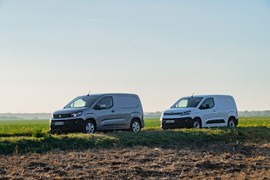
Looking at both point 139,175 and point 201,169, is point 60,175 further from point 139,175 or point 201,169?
point 201,169

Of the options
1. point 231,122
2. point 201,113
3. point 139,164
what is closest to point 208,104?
point 201,113

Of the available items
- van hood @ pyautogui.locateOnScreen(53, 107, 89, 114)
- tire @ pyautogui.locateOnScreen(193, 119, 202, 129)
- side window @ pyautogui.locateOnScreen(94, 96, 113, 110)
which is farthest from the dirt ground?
tire @ pyautogui.locateOnScreen(193, 119, 202, 129)

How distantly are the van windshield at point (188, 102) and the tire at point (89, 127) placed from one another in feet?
21.2

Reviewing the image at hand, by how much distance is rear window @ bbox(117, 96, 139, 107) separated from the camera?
25000 millimetres

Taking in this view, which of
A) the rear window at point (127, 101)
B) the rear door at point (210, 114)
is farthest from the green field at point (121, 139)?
the rear window at point (127, 101)

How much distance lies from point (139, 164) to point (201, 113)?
13.4 m

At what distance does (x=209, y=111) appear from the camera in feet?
91.7

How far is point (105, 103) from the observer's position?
956 inches

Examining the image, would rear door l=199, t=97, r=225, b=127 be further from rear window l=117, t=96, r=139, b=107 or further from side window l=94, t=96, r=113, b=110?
side window l=94, t=96, r=113, b=110

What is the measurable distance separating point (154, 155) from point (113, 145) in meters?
3.53

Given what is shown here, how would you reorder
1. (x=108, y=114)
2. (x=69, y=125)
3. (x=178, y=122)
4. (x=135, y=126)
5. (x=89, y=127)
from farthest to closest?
(x=178, y=122)
(x=135, y=126)
(x=108, y=114)
(x=89, y=127)
(x=69, y=125)

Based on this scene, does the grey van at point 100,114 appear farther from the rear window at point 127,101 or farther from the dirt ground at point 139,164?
the dirt ground at point 139,164

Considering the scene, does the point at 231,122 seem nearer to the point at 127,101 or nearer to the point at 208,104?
the point at 208,104

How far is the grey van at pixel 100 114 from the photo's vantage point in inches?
908
